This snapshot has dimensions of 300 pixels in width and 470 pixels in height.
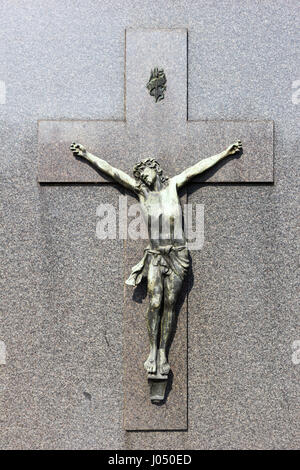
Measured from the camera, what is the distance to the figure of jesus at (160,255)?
448 cm

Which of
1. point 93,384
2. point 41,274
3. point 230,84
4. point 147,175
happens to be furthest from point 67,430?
point 230,84

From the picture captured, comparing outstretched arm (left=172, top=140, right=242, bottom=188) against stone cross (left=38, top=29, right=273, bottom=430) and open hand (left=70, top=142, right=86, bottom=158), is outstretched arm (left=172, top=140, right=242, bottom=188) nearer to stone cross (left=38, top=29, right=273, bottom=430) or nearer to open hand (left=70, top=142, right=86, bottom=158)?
stone cross (left=38, top=29, right=273, bottom=430)

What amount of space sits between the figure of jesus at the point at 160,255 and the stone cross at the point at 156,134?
24cm

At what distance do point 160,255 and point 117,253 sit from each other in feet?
1.58

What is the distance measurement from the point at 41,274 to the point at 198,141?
6.80 ft

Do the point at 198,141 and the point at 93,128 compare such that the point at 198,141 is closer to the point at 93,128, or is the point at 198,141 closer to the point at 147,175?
the point at 147,175

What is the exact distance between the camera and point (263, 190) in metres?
4.76

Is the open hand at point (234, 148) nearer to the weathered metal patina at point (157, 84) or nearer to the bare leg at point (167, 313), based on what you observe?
the weathered metal patina at point (157, 84)

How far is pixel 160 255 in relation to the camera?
450 centimetres

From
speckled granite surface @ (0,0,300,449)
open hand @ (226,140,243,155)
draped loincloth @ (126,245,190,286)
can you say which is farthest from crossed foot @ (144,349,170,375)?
open hand @ (226,140,243,155)

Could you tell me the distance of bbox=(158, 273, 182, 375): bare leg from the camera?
14.8 feet

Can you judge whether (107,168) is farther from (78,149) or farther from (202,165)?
(202,165)

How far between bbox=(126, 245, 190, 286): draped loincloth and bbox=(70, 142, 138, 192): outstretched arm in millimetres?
661

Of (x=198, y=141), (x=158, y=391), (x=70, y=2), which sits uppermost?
(x=70, y=2)
